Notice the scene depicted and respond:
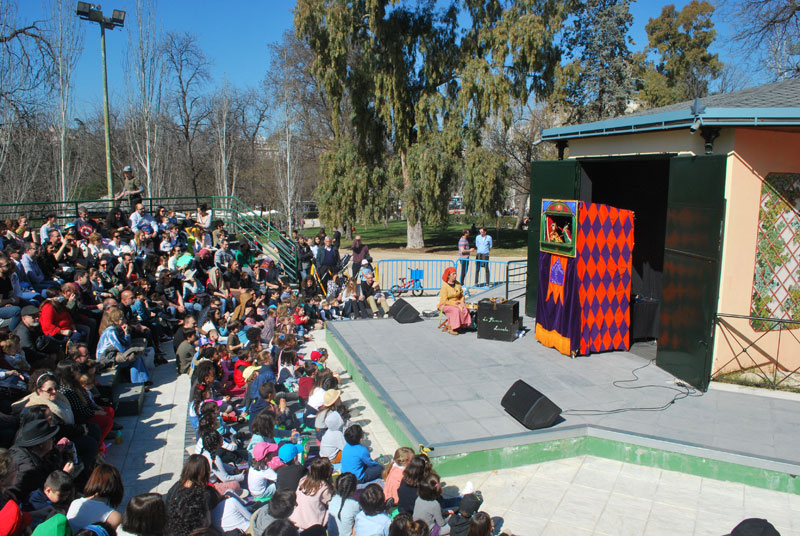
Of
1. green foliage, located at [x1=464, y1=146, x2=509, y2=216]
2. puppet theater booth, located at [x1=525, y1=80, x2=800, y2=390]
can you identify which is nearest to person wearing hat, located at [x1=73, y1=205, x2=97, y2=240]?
puppet theater booth, located at [x1=525, y1=80, x2=800, y2=390]

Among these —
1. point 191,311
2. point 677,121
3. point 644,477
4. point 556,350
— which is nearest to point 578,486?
point 644,477

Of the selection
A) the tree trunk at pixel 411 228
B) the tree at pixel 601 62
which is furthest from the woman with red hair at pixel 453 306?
the tree at pixel 601 62

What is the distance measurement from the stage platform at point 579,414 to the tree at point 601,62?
25173 millimetres

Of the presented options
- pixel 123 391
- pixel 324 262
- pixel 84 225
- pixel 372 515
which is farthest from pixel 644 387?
pixel 84 225

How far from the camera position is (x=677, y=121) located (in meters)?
8.90

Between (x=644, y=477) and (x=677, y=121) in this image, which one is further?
(x=677, y=121)

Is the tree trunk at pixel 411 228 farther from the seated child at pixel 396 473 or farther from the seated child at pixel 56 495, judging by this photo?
the seated child at pixel 56 495

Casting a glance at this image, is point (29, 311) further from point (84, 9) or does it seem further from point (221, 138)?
point (221, 138)

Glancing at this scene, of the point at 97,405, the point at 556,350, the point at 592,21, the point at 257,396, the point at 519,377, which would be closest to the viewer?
the point at 97,405

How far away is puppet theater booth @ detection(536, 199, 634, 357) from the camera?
34.1 feet

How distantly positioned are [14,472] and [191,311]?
317 inches

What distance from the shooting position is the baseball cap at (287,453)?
660 centimetres

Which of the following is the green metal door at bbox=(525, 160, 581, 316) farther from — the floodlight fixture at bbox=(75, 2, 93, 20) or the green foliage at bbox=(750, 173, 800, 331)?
the floodlight fixture at bbox=(75, 2, 93, 20)

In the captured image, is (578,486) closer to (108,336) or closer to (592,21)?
(108,336)
